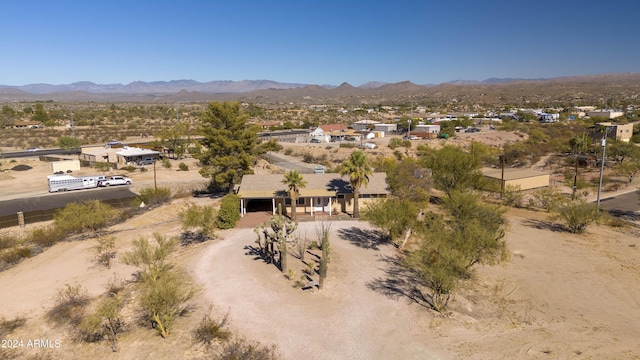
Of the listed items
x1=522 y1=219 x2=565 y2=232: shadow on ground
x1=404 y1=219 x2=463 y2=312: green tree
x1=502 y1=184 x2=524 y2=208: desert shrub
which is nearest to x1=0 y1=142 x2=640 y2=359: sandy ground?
x1=404 y1=219 x2=463 y2=312: green tree

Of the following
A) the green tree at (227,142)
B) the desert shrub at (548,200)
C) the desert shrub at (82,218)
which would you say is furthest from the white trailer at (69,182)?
the desert shrub at (548,200)

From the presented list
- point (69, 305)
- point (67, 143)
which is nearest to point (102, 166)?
point (67, 143)

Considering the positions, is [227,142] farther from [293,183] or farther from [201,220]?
[201,220]

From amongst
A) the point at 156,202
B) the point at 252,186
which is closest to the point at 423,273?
the point at 252,186

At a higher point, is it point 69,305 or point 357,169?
point 357,169

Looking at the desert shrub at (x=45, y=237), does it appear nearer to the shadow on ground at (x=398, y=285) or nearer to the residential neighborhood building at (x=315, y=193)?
the residential neighborhood building at (x=315, y=193)

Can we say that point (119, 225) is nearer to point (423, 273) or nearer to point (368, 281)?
point (368, 281)
